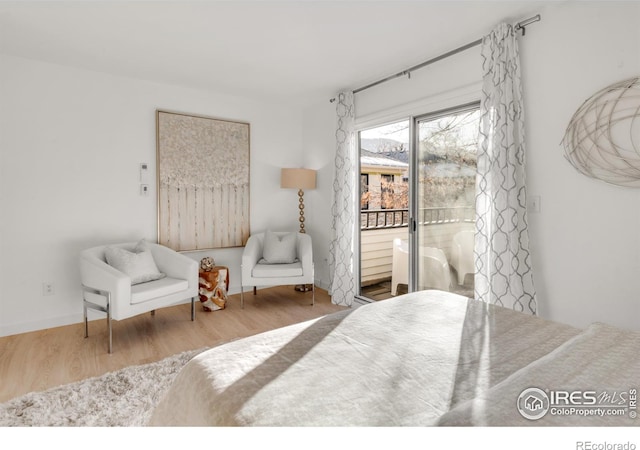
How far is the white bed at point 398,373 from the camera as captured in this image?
3.02 ft

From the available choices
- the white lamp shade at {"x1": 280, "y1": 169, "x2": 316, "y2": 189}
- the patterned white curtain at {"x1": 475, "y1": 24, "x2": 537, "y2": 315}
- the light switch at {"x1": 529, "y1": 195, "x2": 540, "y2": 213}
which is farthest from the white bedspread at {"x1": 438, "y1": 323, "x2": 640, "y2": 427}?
the white lamp shade at {"x1": 280, "y1": 169, "x2": 316, "y2": 189}

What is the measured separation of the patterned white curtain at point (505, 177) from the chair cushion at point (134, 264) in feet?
9.55

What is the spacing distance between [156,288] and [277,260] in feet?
4.51

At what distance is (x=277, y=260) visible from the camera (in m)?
4.09

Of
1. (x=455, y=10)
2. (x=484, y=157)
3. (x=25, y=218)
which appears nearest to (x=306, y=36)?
(x=455, y=10)

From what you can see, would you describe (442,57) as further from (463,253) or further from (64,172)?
(64,172)

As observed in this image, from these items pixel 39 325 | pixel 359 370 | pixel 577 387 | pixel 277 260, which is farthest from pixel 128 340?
pixel 577 387

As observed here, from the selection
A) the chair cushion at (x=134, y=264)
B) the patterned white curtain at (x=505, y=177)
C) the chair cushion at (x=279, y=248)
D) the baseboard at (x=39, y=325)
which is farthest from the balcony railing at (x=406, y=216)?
the baseboard at (x=39, y=325)

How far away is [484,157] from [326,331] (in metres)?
1.96

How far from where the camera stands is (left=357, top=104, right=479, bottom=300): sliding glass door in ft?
10.1

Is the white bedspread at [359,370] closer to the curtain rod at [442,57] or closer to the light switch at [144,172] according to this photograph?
the curtain rod at [442,57]

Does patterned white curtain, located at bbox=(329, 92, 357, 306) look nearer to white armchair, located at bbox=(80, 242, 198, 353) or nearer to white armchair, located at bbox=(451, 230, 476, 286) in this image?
white armchair, located at bbox=(451, 230, 476, 286)

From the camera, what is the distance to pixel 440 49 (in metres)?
2.98

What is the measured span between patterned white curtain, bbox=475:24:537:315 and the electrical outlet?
3.87 metres
